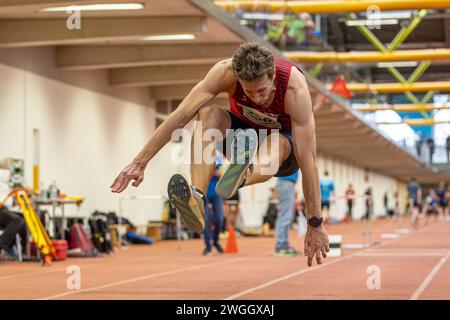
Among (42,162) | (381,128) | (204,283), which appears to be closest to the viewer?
(204,283)

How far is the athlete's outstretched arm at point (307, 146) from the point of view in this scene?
629 cm

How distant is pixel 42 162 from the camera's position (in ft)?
60.5

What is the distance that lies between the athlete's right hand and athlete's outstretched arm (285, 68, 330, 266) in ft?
3.49

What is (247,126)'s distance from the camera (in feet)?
22.7

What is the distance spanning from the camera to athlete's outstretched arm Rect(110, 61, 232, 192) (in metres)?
5.95

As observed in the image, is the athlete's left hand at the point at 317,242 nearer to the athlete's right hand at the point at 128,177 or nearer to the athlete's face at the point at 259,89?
the athlete's face at the point at 259,89

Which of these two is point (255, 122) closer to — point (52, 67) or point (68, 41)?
point (68, 41)

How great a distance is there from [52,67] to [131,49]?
5.09ft

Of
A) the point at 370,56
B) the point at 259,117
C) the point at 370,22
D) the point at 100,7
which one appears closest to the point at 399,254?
the point at 100,7

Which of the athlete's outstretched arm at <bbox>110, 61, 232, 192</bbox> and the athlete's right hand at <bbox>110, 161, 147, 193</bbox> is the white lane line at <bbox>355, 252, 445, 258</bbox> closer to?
the athlete's outstretched arm at <bbox>110, 61, 232, 192</bbox>

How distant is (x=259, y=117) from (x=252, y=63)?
0.75 m

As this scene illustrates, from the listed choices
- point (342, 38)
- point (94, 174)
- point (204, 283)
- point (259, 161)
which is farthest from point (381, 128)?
point (259, 161)

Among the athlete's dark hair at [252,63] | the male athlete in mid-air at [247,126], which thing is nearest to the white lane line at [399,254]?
the male athlete in mid-air at [247,126]

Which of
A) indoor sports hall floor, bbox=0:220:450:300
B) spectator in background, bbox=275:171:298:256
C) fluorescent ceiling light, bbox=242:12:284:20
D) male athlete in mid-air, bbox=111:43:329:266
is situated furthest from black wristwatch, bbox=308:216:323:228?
fluorescent ceiling light, bbox=242:12:284:20
